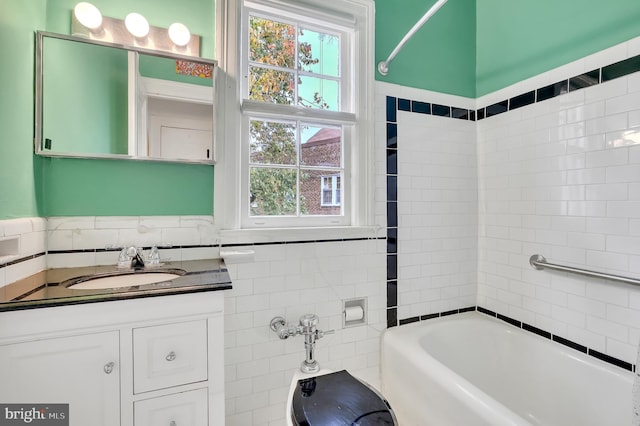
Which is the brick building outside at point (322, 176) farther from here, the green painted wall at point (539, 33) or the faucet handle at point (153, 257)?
the green painted wall at point (539, 33)

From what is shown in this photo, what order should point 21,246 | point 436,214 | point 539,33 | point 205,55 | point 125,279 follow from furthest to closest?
1. point 436,214
2. point 539,33
3. point 205,55
4. point 125,279
5. point 21,246

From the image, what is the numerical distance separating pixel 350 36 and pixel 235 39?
716 mm

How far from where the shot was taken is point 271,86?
1716 mm

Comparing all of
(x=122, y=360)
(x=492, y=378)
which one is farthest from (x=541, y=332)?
(x=122, y=360)

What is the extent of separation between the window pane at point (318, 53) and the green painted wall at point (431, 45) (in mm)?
255

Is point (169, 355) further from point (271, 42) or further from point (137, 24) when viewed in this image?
point (271, 42)

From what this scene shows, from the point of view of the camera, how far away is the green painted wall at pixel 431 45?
→ 189cm

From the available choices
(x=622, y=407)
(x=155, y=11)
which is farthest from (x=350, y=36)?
(x=622, y=407)

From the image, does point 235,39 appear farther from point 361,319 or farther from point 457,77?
point 361,319

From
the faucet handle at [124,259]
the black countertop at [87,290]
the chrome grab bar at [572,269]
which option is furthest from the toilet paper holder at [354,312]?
the faucet handle at [124,259]

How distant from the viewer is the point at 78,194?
134 cm

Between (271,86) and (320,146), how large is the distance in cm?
43

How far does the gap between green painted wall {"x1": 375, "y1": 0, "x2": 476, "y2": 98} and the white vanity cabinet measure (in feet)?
5.44

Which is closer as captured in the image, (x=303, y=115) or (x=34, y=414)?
(x=34, y=414)
